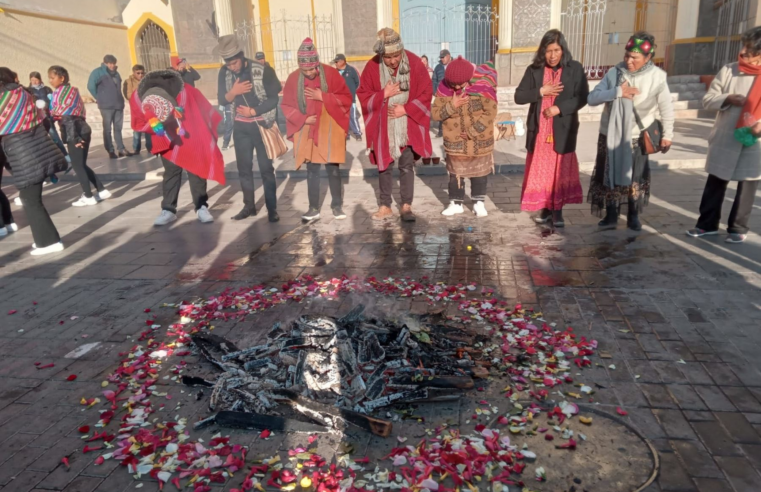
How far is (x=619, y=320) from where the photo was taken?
424 cm

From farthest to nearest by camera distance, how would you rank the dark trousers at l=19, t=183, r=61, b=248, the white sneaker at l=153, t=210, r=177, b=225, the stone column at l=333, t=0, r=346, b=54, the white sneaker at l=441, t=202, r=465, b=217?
the stone column at l=333, t=0, r=346, b=54 < the white sneaker at l=153, t=210, r=177, b=225 < the white sneaker at l=441, t=202, r=465, b=217 < the dark trousers at l=19, t=183, r=61, b=248

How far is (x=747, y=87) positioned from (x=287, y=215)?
5.43m

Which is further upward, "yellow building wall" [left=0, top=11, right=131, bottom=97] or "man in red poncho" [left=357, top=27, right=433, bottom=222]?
"yellow building wall" [left=0, top=11, right=131, bottom=97]

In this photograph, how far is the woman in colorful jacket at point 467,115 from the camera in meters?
6.56

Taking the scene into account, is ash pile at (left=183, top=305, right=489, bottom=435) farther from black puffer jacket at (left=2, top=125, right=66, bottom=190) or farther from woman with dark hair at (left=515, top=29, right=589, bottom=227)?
black puffer jacket at (left=2, top=125, right=66, bottom=190)

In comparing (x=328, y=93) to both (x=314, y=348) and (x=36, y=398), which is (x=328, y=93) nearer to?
(x=314, y=348)

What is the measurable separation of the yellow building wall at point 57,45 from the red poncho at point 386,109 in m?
16.4

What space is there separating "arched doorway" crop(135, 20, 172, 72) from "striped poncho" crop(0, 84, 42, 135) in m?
18.7

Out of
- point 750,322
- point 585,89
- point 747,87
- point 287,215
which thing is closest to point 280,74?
point 287,215

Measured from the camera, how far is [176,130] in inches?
276

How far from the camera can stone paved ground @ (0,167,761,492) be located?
301cm

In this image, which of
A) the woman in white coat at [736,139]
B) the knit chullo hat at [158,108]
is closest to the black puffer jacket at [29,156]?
the knit chullo hat at [158,108]

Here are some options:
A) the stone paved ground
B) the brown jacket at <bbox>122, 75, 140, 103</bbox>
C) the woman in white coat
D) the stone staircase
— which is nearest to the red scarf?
the woman in white coat

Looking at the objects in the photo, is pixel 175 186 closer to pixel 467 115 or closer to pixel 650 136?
pixel 467 115
